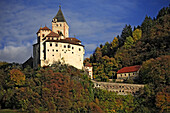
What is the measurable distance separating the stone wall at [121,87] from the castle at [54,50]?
7.77 m

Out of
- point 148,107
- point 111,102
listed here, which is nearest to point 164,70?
point 148,107

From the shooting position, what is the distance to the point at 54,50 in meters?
52.4

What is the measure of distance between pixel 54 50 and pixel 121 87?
1795 cm

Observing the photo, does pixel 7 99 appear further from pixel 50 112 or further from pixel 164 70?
pixel 164 70

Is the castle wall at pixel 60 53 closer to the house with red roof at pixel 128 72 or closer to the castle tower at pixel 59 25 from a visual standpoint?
the castle tower at pixel 59 25

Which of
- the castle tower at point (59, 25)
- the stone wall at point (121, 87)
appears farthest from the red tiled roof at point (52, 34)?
the stone wall at point (121, 87)

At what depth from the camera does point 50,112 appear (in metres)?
39.9

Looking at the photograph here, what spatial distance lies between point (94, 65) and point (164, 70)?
23532 millimetres

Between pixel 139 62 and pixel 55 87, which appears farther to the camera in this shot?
pixel 139 62

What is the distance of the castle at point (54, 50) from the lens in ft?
171

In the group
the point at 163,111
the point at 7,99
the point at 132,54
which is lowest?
the point at 163,111

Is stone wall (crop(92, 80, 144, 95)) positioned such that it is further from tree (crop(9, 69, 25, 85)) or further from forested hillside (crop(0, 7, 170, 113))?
tree (crop(9, 69, 25, 85))

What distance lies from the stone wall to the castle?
306 inches

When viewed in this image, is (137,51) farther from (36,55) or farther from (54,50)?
(36,55)
